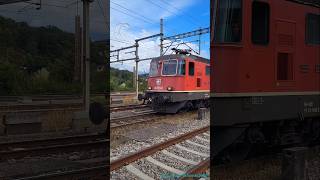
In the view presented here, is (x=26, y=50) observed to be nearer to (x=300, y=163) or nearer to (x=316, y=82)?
(x=316, y=82)

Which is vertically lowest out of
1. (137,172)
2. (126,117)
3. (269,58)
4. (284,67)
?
(137,172)

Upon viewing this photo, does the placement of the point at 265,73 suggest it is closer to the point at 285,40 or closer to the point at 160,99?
the point at 285,40

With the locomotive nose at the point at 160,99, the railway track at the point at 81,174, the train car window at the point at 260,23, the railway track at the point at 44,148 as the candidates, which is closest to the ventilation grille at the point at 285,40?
the train car window at the point at 260,23

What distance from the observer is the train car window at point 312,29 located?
803 cm

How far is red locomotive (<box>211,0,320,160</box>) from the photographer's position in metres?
5.96

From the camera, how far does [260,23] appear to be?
682cm

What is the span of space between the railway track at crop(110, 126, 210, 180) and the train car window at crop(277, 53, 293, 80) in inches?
187

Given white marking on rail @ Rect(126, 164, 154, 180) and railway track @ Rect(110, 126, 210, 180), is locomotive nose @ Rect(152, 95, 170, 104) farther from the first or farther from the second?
white marking on rail @ Rect(126, 164, 154, 180)

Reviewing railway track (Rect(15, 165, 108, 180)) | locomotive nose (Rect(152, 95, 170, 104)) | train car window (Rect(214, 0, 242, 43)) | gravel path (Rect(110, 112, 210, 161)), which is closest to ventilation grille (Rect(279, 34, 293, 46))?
train car window (Rect(214, 0, 242, 43))

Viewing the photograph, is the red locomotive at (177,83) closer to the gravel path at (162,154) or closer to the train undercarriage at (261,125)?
the gravel path at (162,154)

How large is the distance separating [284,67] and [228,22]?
6.67 feet

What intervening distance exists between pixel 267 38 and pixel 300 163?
7.10ft

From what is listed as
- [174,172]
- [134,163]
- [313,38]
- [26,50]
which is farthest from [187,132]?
[26,50]

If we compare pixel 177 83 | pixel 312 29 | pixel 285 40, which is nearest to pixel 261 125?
pixel 285 40
